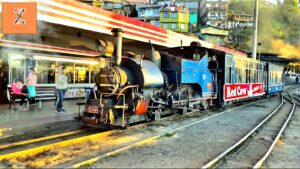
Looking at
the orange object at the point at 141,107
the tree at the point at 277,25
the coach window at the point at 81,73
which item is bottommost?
the orange object at the point at 141,107

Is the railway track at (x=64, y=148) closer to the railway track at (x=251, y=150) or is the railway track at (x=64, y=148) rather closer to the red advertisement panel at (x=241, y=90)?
the railway track at (x=251, y=150)

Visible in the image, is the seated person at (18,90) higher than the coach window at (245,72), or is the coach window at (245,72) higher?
the coach window at (245,72)

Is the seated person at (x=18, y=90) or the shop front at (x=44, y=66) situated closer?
the seated person at (x=18, y=90)

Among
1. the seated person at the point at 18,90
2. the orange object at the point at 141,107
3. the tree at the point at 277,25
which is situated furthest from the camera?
the tree at the point at 277,25

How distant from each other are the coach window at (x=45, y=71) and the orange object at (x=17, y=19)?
6.37 meters

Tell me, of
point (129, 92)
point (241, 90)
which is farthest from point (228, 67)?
point (129, 92)

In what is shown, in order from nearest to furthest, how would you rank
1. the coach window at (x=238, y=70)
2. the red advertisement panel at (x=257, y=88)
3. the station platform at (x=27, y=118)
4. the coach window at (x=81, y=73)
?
1. the station platform at (x=27, y=118)
2. the coach window at (x=238, y=70)
3. the coach window at (x=81, y=73)
4. the red advertisement panel at (x=257, y=88)

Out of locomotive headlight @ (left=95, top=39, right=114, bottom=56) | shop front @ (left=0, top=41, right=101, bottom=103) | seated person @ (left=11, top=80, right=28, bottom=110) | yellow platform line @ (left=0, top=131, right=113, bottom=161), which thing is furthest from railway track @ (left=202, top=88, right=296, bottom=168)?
seated person @ (left=11, top=80, right=28, bottom=110)

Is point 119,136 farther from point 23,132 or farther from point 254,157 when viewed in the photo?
point 254,157

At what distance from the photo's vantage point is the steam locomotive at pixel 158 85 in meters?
9.21

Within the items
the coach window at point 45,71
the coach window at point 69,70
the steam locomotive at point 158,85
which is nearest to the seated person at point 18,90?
the coach window at point 45,71

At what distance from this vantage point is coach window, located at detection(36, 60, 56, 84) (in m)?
17.0

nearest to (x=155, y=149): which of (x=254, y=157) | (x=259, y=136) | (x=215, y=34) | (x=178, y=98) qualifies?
(x=254, y=157)

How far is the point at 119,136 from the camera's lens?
28.5 feet
